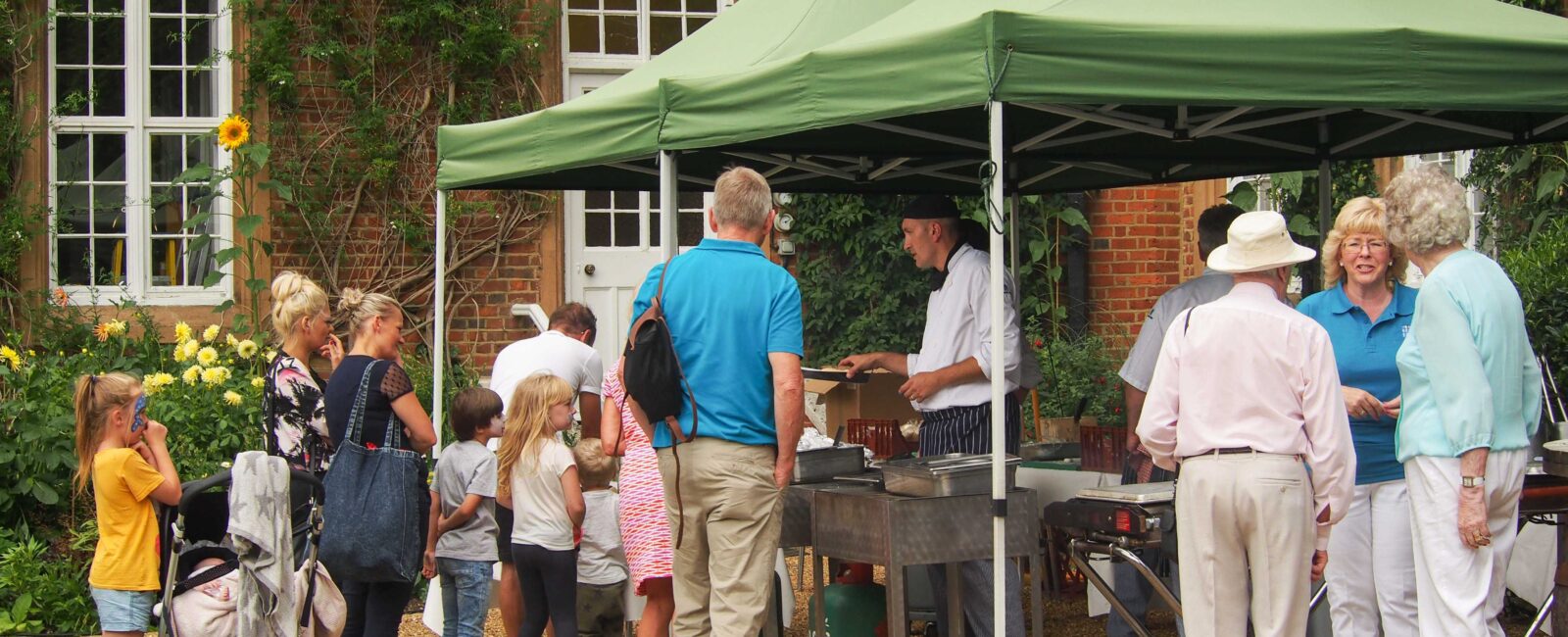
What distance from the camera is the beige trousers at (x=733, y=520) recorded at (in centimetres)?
470

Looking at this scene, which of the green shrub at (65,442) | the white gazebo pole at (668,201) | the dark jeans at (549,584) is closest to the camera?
the white gazebo pole at (668,201)

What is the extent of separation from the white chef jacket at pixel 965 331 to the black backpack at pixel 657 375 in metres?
1.36

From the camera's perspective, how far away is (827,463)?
231 inches

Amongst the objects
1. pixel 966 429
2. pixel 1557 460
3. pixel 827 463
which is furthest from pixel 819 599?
pixel 1557 460

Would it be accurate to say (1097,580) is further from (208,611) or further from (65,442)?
(65,442)

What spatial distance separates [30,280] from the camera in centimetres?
1041

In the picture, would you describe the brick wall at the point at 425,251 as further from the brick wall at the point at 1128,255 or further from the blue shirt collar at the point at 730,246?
the blue shirt collar at the point at 730,246

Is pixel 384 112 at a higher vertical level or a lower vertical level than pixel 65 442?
higher

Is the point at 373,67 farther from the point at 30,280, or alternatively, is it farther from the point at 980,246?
the point at 980,246

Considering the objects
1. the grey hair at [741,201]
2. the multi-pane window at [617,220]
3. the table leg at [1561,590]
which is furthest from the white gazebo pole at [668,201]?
the multi-pane window at [617,220]

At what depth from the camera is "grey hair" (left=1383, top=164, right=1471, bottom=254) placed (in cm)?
445

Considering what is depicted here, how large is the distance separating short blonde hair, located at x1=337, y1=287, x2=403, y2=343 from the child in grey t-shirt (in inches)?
17.9

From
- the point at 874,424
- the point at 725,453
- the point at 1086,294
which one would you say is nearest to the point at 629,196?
the point at 1086,294

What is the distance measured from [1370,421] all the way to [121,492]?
405cm
